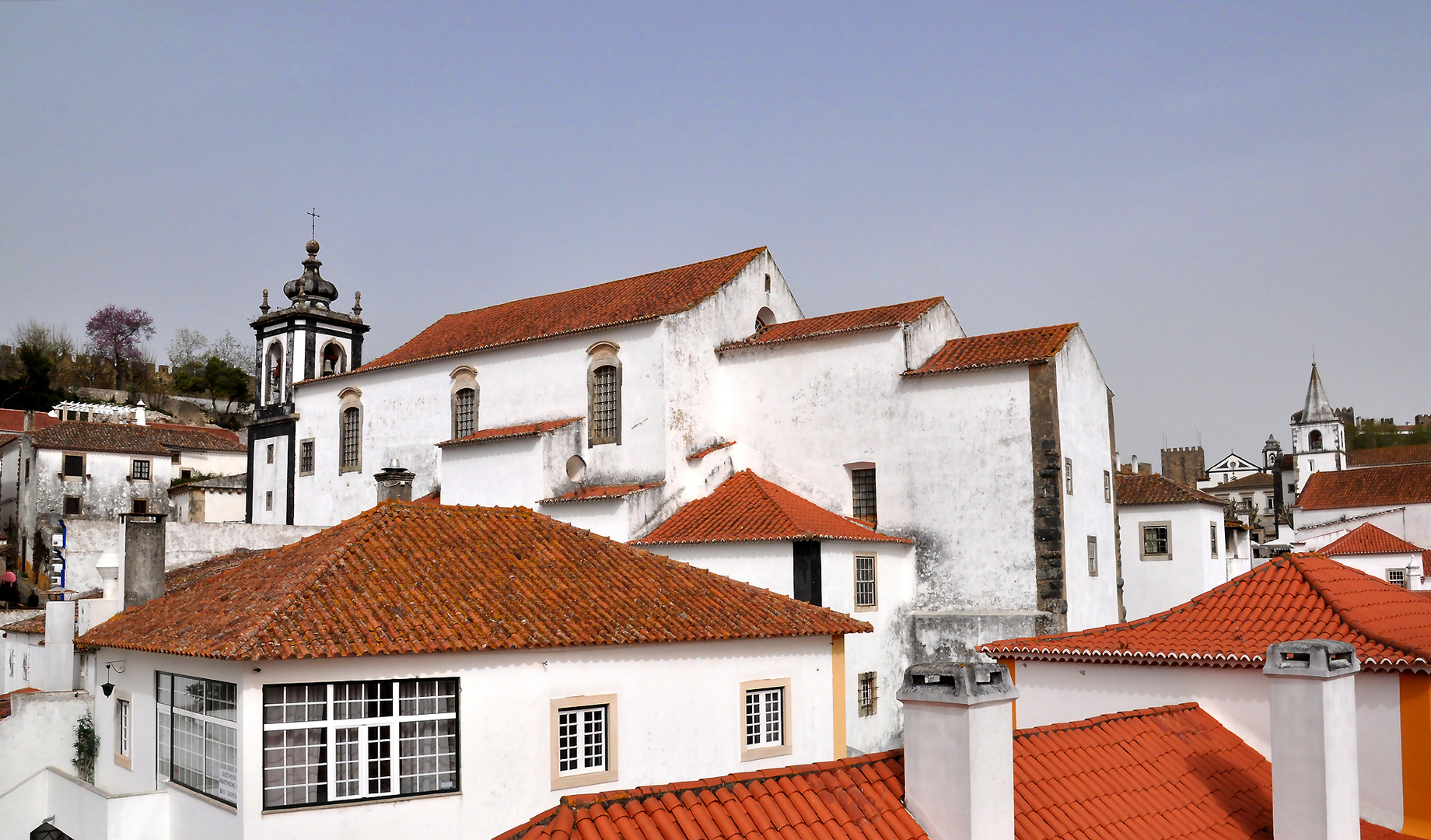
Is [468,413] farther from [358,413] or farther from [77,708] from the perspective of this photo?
[77,708]

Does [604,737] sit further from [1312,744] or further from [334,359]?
[334,359]

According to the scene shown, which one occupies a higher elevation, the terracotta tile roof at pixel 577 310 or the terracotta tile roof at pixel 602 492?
the terracotta tile roof at pixel 577 310

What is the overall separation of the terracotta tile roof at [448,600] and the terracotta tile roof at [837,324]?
970 cm

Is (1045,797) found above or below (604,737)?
above

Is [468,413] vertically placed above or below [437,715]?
above

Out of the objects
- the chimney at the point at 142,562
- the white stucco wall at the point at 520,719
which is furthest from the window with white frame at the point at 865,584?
the chimney at the point at 142,562

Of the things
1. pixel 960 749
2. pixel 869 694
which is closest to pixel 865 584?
pixel 869 694

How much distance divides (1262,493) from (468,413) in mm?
75576

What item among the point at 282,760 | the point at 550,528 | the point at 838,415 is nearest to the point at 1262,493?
the point at 838,415

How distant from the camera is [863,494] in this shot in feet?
81.1

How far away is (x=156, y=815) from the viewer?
1281cm

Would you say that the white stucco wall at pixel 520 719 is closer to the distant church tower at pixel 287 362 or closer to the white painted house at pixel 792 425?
the white painted house at pixel 792 425

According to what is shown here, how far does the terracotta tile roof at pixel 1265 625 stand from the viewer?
404 inches

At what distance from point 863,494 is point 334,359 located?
20.0 metres
